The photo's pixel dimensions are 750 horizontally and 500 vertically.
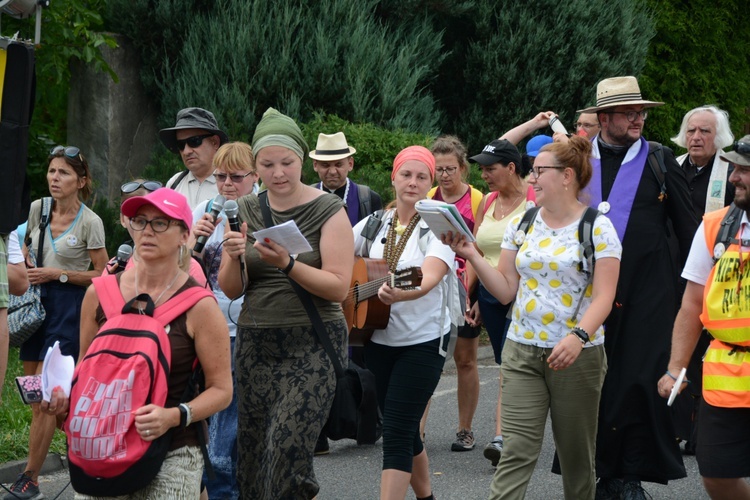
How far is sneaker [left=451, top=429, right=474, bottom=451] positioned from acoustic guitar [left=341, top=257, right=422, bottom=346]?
2380 mm

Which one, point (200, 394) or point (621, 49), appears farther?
point (621, 49)

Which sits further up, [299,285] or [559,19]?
[559,19]

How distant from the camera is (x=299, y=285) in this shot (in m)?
5.01

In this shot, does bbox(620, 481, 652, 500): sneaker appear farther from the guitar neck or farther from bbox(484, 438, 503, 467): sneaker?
the guitar neck

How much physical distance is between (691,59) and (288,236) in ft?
58.1

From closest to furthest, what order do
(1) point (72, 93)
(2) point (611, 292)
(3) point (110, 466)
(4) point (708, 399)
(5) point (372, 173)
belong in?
1. (3) point (110, 466)
2. (4) point (708, 399)
3. (2) point (611, 292)
4. (5) point (372, 173)
5. (1) point (72, 93)

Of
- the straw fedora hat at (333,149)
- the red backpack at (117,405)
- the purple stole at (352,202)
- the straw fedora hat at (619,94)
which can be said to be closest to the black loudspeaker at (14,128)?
the red backpack at (117,405)

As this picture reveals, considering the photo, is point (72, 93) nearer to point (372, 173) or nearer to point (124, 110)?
point (124, 110)

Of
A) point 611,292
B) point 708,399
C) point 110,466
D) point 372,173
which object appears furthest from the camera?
point 372,173

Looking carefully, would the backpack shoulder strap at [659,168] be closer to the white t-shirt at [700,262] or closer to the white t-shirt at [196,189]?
the white t-shirt at [700,262]

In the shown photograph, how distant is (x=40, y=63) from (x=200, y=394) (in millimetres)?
8518

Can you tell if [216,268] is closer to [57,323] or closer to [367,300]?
[367,300]

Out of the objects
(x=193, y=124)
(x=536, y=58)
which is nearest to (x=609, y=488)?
(x=193, y=124)

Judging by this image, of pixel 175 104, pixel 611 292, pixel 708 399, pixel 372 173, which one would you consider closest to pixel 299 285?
pixel 611 292
